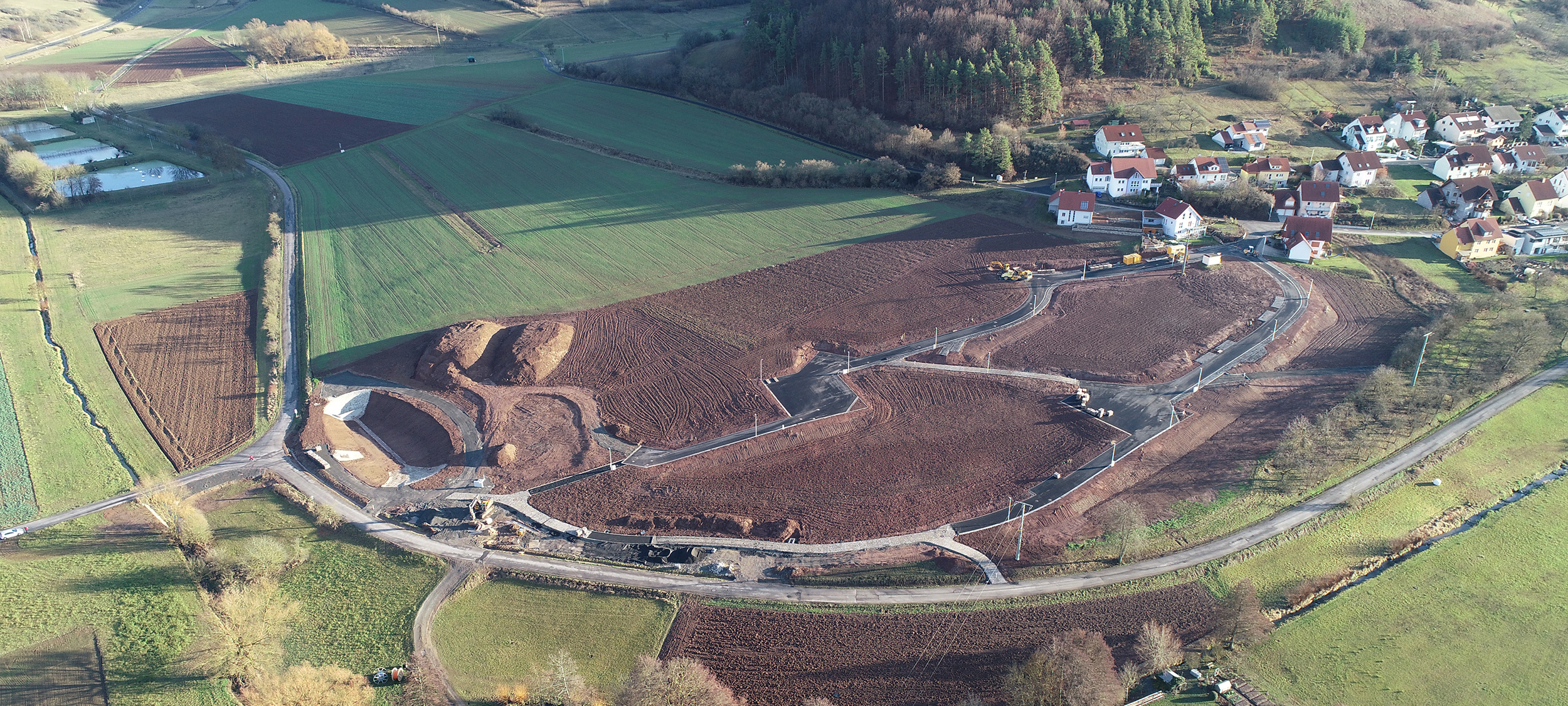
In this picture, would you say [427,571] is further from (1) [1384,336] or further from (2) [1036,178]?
(2) [1036,178]

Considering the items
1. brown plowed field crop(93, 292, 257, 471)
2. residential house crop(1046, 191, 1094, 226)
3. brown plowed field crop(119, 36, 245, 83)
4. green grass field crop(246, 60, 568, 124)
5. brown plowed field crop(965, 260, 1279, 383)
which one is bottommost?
brown plowed field crop(93, 292, 257, 471)

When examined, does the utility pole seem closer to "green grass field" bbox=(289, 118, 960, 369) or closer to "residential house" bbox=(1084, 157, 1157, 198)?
"residential house" bbox=(1084, 157, 1157, 198)

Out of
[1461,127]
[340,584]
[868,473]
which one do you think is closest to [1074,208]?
[868,473]

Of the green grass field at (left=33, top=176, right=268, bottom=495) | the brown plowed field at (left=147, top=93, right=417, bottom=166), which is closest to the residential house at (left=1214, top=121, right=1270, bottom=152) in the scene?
the green grass field at (left=33, top=176, right=268, bottom=495)

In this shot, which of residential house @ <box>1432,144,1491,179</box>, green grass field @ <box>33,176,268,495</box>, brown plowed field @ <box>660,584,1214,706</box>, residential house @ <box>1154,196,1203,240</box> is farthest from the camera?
residential house @ <box>1432,144,1491,179</box>

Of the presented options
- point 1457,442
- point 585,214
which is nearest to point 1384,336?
point 1457,442

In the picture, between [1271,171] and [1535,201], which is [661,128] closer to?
[1271,171]
